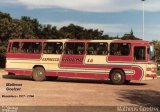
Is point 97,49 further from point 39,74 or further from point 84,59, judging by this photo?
point 39,74

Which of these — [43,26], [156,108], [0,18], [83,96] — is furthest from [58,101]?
[43,26]

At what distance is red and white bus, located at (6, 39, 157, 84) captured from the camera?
26672mm

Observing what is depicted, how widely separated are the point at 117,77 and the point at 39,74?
5247 millimetres

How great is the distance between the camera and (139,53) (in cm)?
2675

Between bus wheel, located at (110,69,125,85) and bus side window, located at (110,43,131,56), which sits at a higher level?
bus side window, located at (110,43,131,56)

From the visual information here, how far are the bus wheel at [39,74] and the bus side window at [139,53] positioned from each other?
621cm

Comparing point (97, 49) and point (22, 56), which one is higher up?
point (97, 49)

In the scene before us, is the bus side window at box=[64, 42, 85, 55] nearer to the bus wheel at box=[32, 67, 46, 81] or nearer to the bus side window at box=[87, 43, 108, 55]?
the bus side window at box=[87, 43, 108, 55]

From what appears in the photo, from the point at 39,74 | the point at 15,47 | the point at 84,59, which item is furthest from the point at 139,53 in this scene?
the point at 15,47

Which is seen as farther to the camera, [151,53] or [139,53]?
[151,53]

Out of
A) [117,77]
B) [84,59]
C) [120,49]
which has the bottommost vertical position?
[117,77]

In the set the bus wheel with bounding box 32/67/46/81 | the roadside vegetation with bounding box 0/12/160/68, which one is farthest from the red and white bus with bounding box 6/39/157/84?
the roadside vegetation with bounding box 0/12/160/68

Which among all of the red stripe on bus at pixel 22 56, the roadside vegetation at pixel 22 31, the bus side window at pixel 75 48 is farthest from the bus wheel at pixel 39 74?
the roadside vegetation at pixel 22 31

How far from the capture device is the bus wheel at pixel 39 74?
29.4m
